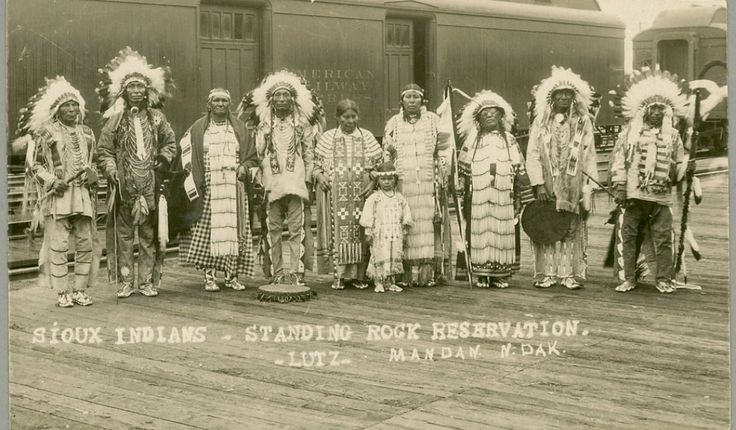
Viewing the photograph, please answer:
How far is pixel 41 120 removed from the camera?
6.12 m

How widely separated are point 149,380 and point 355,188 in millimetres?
2345

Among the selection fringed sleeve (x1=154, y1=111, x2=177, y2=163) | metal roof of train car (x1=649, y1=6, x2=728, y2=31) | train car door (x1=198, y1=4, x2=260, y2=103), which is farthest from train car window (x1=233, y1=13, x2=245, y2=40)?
metal roof of train car (x1=649, y1=6, x2=728, y2=31)

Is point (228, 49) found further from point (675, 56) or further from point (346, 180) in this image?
point (675, 56)

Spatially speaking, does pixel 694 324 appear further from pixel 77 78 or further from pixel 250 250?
pixel 77 78

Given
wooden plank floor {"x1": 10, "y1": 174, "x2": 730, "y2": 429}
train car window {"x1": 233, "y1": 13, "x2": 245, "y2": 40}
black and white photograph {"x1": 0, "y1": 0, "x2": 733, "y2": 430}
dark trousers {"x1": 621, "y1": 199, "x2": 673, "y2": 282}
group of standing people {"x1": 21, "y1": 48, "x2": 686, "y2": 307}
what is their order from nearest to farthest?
wooden plank floor {"x1": 10, "y1": 174, "x2": 730, "y2": 429} → black and white photograph {"x1": 0, "y1": 0, "x2": 733, "y2": 430} → group of standing people {"x1": 21, "y1": 48, "x2": 686, "y2": 307} → dark trousers {"x1": 621, "y1": 199, "x2": 673, "y2": 282} → train car window {"x1": 233, "y1": 13, "x2": 245, "y2": 40}

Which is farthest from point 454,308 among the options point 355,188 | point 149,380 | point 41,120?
point 41,120

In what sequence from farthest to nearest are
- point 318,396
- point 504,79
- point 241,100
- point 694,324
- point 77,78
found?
point 504,79 < point 241,100 < point 77,78 < point 694,324 < point 318,396

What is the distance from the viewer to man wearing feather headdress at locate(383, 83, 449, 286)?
22.5 ft

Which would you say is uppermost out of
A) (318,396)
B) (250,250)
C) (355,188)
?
(355,188)

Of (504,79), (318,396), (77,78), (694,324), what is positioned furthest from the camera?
(504,79)

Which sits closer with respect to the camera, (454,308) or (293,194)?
(454,308)

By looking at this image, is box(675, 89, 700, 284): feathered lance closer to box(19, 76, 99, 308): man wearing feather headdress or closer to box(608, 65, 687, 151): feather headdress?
box(608, 65, 687, 151): feather headdress

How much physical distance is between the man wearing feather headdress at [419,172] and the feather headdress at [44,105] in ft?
6.96

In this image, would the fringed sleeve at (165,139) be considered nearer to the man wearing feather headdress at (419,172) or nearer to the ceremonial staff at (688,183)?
the man wearing feather headdress at (419,172)
